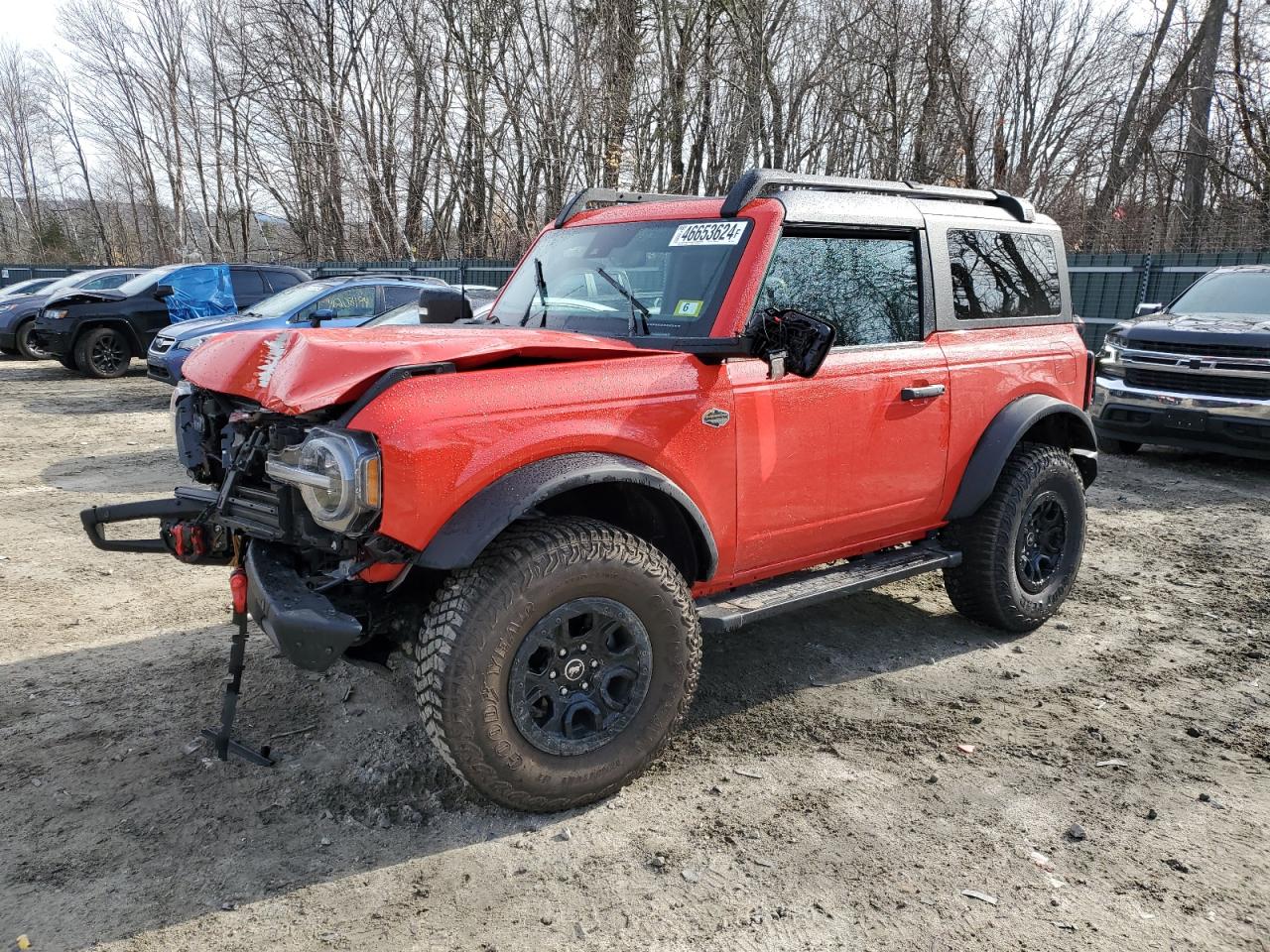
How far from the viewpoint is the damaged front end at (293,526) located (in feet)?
8.84

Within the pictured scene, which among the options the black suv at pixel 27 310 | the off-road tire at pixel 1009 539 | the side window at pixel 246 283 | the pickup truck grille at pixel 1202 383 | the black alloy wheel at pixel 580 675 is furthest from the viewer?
the black suv at pixel 27 310

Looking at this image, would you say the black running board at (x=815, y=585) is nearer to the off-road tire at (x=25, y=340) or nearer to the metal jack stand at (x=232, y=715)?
the metal jack stand at (x=232, y=715)

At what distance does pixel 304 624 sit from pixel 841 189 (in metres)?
2.78

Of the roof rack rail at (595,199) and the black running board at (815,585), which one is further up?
the roof rack rail at (595,199)

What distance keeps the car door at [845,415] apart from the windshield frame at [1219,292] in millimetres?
6742

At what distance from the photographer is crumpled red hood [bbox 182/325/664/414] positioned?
111 inches

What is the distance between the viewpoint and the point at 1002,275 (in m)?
4.60

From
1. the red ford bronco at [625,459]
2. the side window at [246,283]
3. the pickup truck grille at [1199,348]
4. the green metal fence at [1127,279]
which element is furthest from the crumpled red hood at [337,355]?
the green metal fence at [1127,279]

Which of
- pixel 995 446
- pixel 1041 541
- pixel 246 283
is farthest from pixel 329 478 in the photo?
pixel 246 283

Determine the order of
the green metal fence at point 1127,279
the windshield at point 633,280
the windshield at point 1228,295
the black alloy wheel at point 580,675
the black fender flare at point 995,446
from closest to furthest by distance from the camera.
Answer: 1. the black alloy wheel at point 580,675
2. the windshield at point 633,280
3. the black fender flare at point 995,446
4. the windshield at point 1228,295
5. the green metal fence at point 1127,279

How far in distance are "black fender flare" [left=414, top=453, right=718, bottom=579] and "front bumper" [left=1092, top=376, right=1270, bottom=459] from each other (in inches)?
289

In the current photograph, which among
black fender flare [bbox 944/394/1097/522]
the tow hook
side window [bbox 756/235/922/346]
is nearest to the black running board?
black fender flare [bbox 944/394/1097/522]

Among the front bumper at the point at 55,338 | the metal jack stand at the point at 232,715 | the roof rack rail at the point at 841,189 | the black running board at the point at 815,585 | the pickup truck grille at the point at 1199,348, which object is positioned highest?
the roof rack rail at the point at 841,189

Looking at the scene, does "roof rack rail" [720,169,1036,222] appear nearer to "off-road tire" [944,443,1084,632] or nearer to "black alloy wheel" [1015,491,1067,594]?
"off-road tire" [944,443,1084,632]
